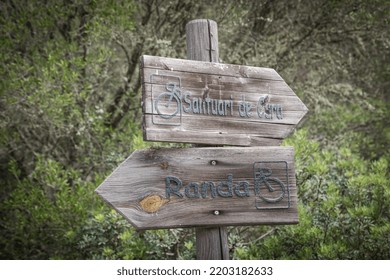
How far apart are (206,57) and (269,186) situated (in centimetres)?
73

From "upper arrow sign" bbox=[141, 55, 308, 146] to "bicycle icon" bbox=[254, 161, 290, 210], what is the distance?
0.14m

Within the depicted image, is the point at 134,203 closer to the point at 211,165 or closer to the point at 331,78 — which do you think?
the point at 211,165

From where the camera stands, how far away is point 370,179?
12.6 feet

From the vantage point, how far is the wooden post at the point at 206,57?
260 centimetres

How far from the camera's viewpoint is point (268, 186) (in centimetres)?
261

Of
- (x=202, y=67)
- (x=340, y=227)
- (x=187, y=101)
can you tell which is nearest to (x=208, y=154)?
(x=187, y=101)

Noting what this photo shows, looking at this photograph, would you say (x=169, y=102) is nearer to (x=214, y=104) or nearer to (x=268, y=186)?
(x=214, y=104)

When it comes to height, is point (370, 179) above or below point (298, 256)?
above

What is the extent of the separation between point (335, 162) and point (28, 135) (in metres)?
3.17

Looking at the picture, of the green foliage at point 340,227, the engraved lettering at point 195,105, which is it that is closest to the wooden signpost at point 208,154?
the engraved lettering at point 195,105

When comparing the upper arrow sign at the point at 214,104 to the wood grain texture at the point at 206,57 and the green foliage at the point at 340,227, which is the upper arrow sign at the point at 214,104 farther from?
the green foliage at the point at 340,227

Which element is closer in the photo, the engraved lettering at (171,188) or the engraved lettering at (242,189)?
the engraved lettering at (171,188)

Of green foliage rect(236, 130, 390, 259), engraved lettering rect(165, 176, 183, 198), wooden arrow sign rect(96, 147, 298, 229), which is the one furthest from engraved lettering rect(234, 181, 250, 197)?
green foliage rect(236, 130, 390, 259)
